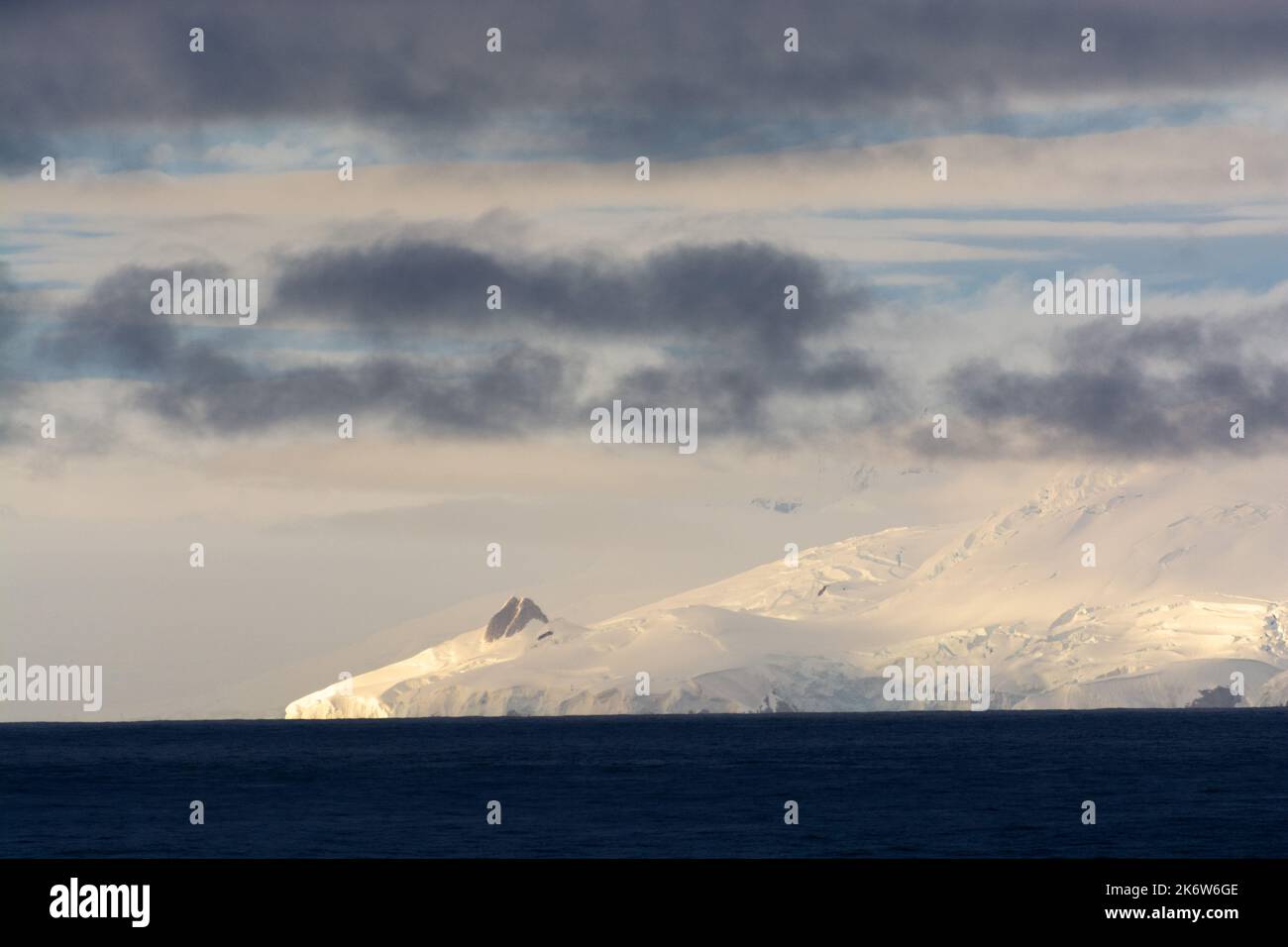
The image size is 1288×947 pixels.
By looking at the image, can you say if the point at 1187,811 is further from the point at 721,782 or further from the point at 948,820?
the point at 721,782

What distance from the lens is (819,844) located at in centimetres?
10744

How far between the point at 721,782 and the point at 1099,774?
4277 cm

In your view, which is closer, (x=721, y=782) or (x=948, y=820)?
(x=948, y=820)
